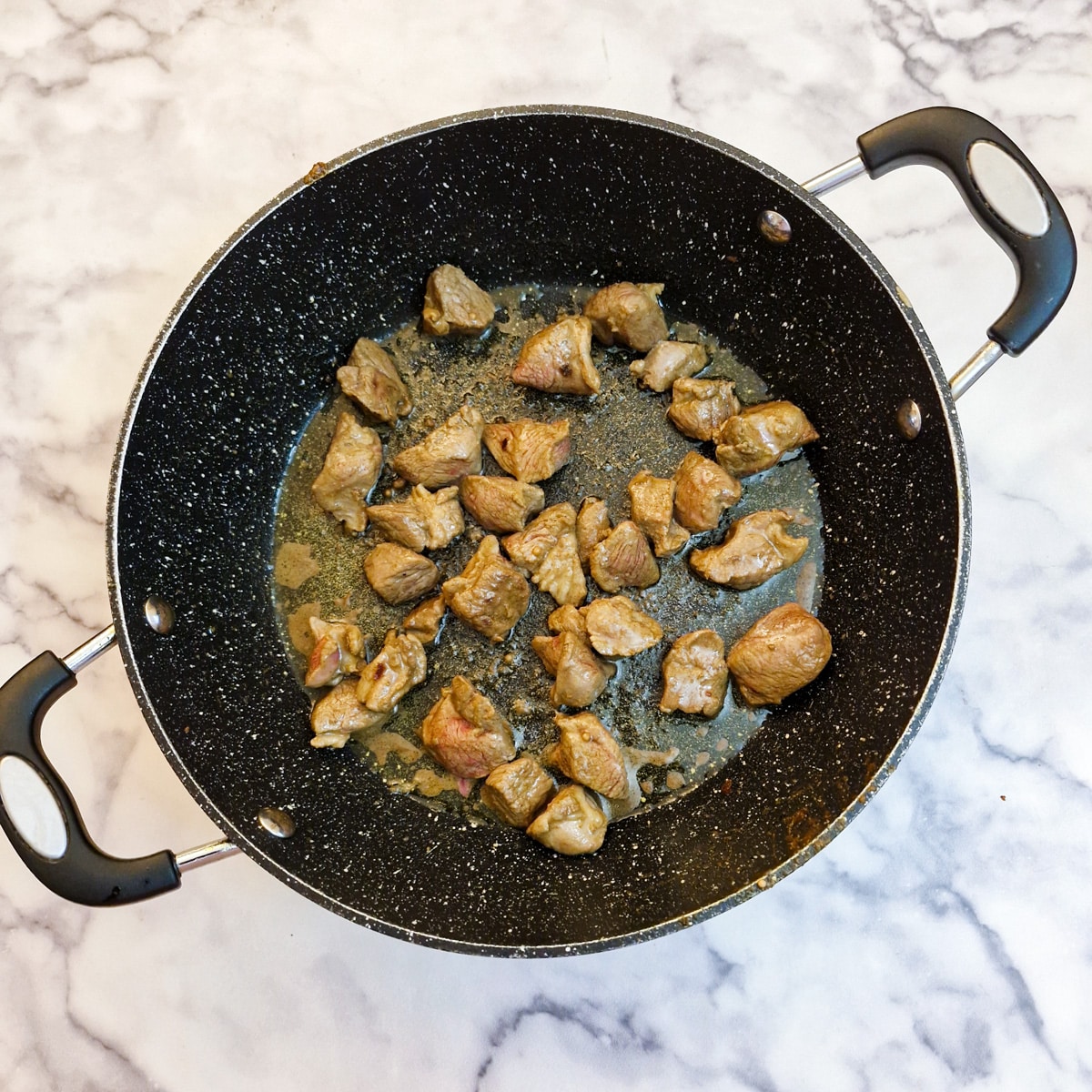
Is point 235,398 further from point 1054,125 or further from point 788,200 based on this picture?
point 1054,125

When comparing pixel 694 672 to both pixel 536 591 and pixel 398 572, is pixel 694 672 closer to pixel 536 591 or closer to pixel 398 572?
pixel 536 591

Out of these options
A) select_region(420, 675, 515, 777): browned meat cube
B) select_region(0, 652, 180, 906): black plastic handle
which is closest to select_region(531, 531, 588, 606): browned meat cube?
select_region(420, 675, 515, 777): browned meat cube

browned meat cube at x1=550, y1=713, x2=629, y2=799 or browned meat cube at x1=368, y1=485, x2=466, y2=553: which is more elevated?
browned meat cube at x1=368, y1=485, x2=466, y2=553

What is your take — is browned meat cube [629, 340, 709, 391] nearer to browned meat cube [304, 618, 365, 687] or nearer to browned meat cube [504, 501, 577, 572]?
browned meat cube [504, 501, 577, 572]

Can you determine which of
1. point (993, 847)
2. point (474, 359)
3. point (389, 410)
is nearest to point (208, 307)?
point (389, 410)

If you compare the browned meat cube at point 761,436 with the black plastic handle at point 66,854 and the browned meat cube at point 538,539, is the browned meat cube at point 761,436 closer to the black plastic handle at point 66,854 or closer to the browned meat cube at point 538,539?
the browned meat cube at point 538,539

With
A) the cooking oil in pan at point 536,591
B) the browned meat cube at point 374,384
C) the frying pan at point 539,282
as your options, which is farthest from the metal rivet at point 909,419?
the browned meat cube at point 374,384

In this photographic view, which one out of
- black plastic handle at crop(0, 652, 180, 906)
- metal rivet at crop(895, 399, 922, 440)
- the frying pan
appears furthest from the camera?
metal rivet at crop(895, 399, 922, 440)
